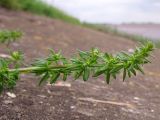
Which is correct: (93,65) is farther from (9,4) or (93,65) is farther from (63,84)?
(9,4)

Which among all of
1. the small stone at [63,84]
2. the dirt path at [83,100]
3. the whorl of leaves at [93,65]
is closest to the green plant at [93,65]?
the whorl of leaves at [93,65]

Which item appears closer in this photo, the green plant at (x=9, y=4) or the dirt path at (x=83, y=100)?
the dirt path at (x=83, y=100)

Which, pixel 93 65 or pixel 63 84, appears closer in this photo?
pixel 93 65

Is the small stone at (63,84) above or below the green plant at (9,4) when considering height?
below

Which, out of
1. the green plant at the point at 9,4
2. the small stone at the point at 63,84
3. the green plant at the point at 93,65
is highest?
the green plant at the point at 9,4

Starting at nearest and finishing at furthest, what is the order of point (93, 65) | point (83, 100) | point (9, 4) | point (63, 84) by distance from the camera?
1. point (93, 65)
2. point (83, 100)
3. point (63, 84)
4. point (9, 4)

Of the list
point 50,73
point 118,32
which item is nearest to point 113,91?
point 50,73

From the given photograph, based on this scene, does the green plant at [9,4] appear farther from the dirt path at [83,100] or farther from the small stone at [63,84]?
the small stone at [63,84]

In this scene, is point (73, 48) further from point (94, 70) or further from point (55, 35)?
point (94, 70)

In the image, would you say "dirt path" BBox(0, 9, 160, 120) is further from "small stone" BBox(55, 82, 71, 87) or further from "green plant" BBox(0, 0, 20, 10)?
"green plant" BBox(0, 0, 20, 10)

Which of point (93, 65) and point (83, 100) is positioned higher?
point (93, 65)

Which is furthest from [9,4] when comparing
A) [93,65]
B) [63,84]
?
[93,65]

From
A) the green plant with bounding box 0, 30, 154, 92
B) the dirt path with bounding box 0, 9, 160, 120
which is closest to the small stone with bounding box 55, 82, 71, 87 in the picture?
the dirt path with bounding box 0, 9, 160, 120
